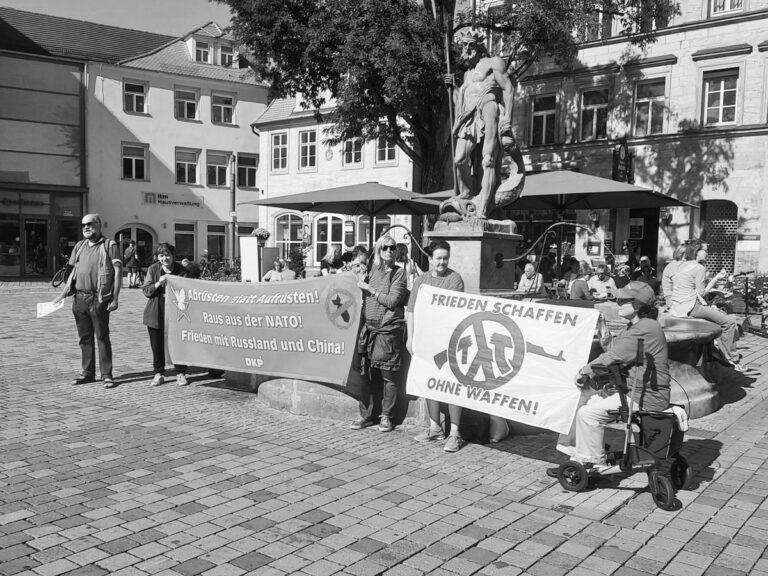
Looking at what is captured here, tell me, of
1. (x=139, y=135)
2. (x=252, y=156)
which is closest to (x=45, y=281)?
(x=139, y=135)

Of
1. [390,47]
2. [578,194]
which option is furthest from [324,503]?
[390,47]

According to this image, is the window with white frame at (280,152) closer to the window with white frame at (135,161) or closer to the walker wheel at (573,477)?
the window with white frame at (135,161)

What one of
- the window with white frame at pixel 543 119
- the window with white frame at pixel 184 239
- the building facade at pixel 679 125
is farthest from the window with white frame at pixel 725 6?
the window with white frame at pixel 184 239

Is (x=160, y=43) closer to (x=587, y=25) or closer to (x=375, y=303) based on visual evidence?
(x=587, y=25)

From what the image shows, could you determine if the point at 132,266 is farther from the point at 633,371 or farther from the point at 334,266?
the point at 633,371

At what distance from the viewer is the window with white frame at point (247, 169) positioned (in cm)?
4069

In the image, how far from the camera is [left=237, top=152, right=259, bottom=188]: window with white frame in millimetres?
40688

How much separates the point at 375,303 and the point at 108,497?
2912 mm

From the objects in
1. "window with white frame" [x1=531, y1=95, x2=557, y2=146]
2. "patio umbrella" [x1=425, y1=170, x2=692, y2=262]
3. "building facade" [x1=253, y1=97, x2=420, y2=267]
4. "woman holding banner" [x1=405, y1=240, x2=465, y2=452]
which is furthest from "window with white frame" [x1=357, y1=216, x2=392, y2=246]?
"woman holding banner" [x1=405, y1=240, x2=465, y2=452]

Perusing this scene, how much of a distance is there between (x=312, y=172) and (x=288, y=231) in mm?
3539

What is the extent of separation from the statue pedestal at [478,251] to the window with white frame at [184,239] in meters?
32.2

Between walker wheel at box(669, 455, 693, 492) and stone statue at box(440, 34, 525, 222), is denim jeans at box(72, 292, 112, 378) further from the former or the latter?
walker wheel at box(669, 455, 693, 492)

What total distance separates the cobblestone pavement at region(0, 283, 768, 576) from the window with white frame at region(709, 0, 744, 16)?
1931 cm

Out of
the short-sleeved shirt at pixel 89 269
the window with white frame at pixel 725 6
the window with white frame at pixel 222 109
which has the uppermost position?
the window with white frame at pixel 725 6
